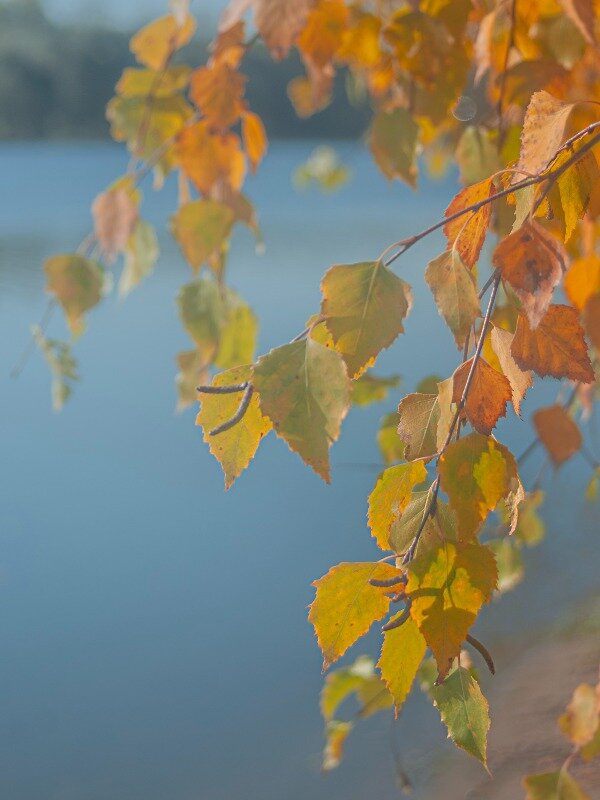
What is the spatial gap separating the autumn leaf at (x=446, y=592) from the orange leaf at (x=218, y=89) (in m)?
0.25

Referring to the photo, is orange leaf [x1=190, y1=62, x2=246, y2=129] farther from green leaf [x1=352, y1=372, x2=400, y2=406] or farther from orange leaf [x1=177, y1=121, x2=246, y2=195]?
green leaf [x1=352, y1=372, x2=400, y2=406]

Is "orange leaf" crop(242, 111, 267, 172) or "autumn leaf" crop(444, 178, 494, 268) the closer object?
"autumn leaf" crop(444, 178, 494, 268)

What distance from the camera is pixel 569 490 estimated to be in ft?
4.54

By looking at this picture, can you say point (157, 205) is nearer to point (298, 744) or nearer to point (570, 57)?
point (298, 744)

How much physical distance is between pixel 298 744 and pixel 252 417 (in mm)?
756

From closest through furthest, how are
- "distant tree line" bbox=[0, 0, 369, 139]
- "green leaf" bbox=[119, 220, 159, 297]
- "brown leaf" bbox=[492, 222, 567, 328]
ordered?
"brown leaf" bbox=[492, 222, 567, 328] → "green leaf" bbox=[119, 220, 159, 297] → "distant tree line" bbox=[0, 0, 369, 139]

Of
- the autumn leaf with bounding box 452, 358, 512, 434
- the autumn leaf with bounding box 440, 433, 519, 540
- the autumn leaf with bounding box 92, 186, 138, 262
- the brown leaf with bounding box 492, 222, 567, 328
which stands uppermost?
the autumn leaf with bounding box 92, 186, 138, 262

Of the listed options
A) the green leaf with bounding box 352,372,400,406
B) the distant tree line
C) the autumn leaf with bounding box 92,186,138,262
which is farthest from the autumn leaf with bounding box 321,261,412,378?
the distant tree line

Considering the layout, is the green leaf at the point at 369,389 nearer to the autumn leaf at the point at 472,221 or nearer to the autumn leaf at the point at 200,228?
the autumn leaf at the point at 200,228

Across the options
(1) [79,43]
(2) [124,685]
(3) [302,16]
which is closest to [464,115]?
(3) [302,16]

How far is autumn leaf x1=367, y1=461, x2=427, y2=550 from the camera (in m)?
0.19

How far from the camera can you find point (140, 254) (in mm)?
450

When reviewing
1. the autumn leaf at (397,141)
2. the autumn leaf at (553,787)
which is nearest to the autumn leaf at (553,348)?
the autumn leaf at (553,787)

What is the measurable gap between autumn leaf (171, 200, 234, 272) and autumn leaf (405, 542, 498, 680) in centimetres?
24
